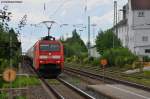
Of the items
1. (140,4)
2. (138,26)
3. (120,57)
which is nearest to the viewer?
(120,57)

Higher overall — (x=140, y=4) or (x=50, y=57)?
(x=140, y=4)

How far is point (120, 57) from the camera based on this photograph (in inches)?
2707

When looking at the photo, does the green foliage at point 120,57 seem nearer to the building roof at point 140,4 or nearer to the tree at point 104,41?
the tree at point 104,41

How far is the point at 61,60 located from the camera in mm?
45719

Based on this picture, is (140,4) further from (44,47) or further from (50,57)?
(50,57)

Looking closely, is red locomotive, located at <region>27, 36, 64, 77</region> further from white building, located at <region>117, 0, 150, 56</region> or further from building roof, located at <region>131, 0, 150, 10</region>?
building roof, located at <region>131, 0, 150, 10</region>

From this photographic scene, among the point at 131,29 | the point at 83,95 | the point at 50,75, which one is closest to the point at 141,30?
the point at 131,29

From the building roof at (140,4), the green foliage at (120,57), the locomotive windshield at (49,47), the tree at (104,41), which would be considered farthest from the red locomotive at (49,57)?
the building roof at (140,4)

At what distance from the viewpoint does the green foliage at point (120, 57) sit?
2697 inches

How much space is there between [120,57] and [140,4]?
134 feet

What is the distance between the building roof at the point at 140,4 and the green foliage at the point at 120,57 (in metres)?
35.1

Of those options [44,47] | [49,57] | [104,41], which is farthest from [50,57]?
[104,41]

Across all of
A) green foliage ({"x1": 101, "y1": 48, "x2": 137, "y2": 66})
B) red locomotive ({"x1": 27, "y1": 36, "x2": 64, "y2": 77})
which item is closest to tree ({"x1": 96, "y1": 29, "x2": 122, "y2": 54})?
green foliage ({"x1": 101, "y1": 48, "x2": 137, "y2": 66})

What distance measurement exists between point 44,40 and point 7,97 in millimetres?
22499
